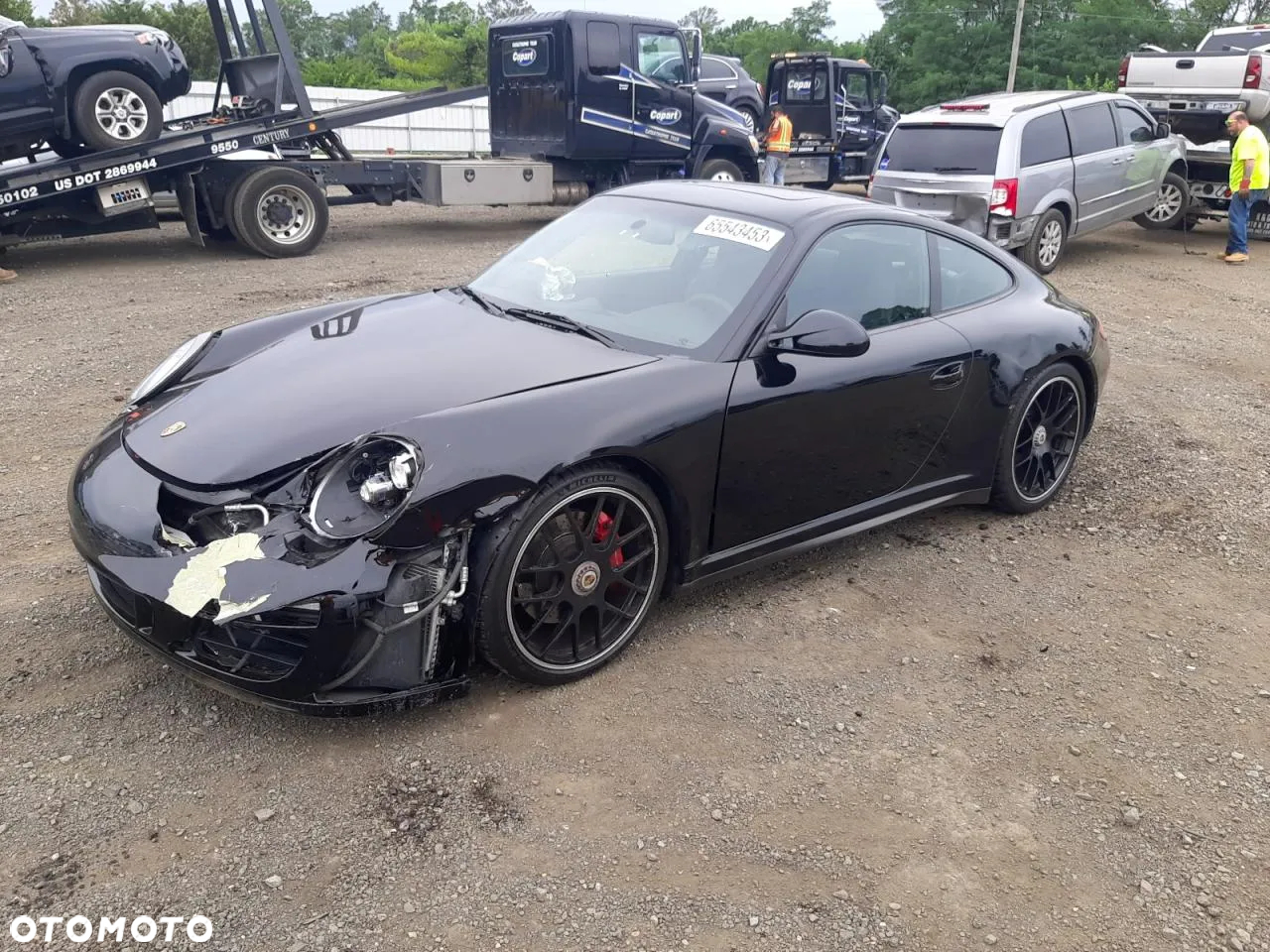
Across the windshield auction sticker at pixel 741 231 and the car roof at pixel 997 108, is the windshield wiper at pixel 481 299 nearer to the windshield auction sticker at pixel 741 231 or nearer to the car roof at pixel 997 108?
the windshield auction sticker at pixel 741 231

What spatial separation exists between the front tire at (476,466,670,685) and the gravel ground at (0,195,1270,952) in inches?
5.2

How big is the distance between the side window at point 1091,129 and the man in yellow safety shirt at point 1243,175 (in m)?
1.48

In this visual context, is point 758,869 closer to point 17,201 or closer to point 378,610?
point 378,610

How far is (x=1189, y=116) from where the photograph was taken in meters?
13.1

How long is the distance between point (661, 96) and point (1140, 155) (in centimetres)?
579

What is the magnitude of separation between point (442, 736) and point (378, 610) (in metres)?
0.49

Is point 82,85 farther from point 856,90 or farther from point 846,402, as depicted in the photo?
point 856,90

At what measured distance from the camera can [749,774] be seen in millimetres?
2850

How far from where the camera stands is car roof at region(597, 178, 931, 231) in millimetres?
3818

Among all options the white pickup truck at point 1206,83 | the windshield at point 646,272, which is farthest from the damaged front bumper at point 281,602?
the white pickup truck at point 1206,83

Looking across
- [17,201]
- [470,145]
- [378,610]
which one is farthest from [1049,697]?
[470,145]

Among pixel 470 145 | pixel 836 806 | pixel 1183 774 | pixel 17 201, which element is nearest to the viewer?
pixel 836 806

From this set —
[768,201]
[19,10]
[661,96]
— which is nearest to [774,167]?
[661,96]

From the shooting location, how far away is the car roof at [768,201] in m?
3.82
